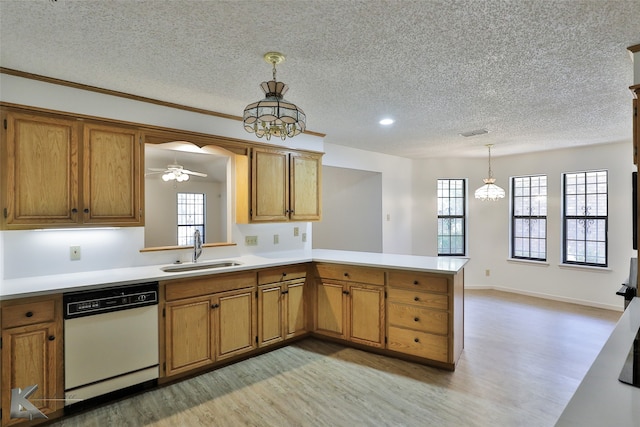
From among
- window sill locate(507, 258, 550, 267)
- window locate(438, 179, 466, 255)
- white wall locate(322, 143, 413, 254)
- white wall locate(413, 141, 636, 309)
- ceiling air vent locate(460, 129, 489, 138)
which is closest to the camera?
ceiling air vent locate(460, 129, 489, 138)

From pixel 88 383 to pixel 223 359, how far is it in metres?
0.99

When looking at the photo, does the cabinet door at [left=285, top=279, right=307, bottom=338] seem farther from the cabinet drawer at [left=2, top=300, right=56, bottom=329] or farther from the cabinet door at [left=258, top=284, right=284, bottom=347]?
the cabinet drawer at [left=2, top=300, right=56, bottom=329]

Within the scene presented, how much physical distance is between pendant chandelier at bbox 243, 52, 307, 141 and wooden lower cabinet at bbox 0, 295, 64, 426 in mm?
1742

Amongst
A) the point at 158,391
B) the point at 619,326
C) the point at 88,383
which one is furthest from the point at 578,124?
the point at 88,383

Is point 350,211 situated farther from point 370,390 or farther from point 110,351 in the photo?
point 110,351

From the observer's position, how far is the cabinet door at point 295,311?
11.4ft

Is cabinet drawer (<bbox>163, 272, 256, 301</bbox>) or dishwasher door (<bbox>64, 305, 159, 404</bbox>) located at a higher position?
cabinet drawer (<bbox>163, 272, 256, 301</bbox>)

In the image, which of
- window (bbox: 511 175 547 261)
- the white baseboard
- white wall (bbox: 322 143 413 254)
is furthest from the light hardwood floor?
white wall (bbox: 322 143 413 254)

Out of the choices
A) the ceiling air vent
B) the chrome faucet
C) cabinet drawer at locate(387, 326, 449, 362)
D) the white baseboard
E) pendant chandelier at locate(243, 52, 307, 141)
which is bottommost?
the white baseboard

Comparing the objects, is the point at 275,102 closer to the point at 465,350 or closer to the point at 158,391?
the point at 158,391

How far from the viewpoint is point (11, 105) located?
2330mm

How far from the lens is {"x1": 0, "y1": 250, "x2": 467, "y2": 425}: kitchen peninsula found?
2215 millimetres

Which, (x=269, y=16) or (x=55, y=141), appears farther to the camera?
(x=55, y=141)

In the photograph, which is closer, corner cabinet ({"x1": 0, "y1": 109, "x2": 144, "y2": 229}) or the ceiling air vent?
corner cabinet ({"x1": 0, "y1": 109, "x2": 144, "y2": 229})
